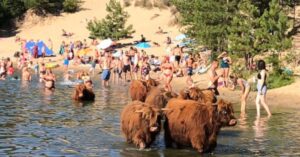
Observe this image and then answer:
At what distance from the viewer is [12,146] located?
13.3 meters

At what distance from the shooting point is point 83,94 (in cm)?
2334

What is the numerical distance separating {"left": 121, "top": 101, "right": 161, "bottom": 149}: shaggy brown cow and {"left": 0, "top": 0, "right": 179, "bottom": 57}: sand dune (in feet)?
128

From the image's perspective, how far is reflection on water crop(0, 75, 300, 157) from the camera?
12938 mm

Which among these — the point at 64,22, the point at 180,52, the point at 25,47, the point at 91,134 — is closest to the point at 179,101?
the point at 91,134

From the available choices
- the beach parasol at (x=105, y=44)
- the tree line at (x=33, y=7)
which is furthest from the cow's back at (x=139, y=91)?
the tree line at (x=33, y=7)

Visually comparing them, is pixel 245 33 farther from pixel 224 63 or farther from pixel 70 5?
pixel 70 5

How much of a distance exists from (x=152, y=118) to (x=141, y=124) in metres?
0.29

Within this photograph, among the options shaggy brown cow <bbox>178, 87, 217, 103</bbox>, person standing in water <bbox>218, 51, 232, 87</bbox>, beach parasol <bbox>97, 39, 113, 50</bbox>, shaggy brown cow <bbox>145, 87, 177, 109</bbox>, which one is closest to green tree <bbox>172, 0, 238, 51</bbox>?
person standing in water <bbox>218, 51, 232, 87</bbox>

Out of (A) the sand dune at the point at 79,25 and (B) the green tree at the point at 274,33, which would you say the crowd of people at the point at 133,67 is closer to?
(B) the green tree at the point at 274,33

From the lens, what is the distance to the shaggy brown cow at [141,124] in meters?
12.3

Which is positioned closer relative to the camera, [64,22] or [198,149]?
[198,149]

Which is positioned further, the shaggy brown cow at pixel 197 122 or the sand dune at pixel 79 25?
the sand dune at pixel 79 25

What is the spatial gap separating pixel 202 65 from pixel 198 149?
23435 mm

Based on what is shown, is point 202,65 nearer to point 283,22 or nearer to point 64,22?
point 283,22
